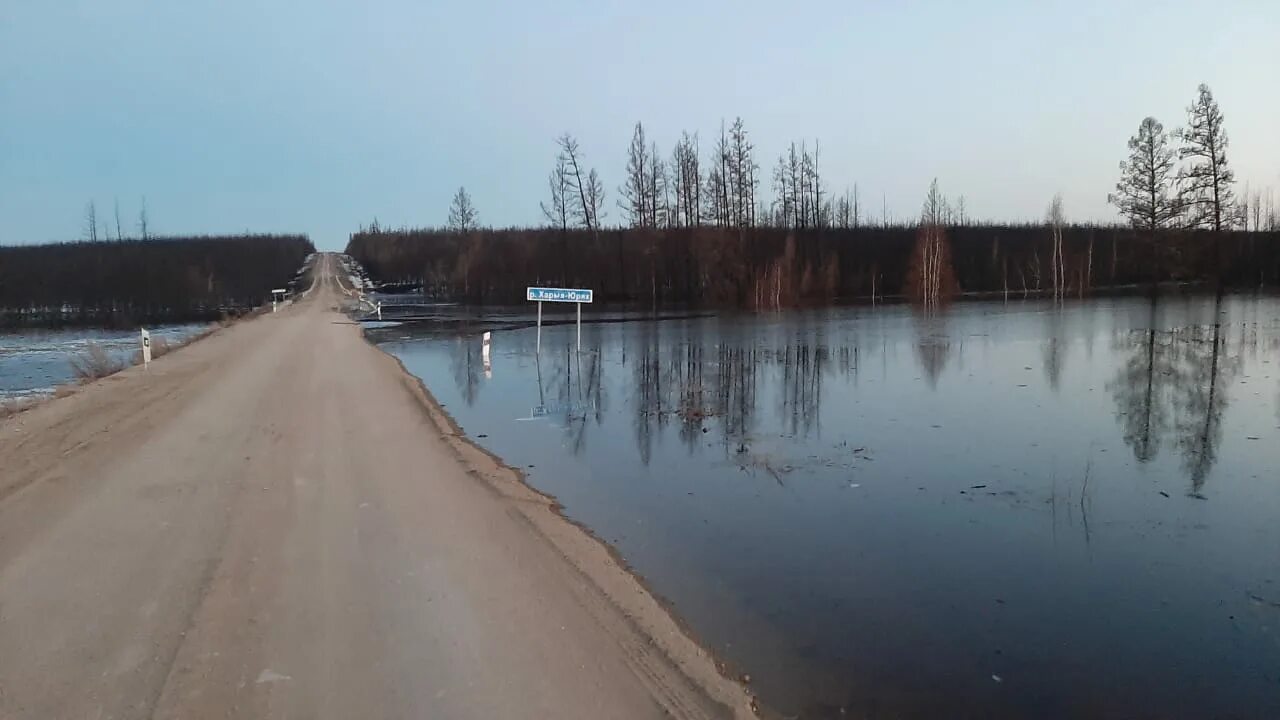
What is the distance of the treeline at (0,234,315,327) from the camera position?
68188 millimetres

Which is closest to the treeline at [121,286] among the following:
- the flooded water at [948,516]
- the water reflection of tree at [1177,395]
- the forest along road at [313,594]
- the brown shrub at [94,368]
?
the brown shrub at [94,368]

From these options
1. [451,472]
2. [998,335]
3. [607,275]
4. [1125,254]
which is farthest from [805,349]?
[1125,254]

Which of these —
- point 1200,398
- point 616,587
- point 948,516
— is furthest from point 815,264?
point 616,587

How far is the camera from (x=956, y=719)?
15.7 ft

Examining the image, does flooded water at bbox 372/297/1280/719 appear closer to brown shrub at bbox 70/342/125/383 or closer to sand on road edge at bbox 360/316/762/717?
sand on road edge at bbox 360/316/762/717

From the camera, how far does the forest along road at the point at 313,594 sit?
4656mm

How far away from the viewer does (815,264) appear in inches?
2884

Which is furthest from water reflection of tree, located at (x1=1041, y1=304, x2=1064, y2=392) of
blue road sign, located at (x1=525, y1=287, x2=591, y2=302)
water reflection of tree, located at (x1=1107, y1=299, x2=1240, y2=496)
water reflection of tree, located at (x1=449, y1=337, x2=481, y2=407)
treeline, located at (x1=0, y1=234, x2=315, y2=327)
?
treeline, located at (x1=0, y1=234, x2=315, y2=327)

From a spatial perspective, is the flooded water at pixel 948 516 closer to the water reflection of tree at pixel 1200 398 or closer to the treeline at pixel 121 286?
the water reflection of tree at pixel 1200 398

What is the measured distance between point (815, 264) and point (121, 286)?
6075 cm

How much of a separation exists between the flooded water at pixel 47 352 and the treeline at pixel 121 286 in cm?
794

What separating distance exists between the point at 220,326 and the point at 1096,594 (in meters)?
48.7

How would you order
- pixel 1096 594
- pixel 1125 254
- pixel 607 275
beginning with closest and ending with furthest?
pixel 1096 594
pixel 607 275
pixel 1125 254

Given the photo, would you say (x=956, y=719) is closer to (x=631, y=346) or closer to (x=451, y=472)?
(x=451, y=472)
